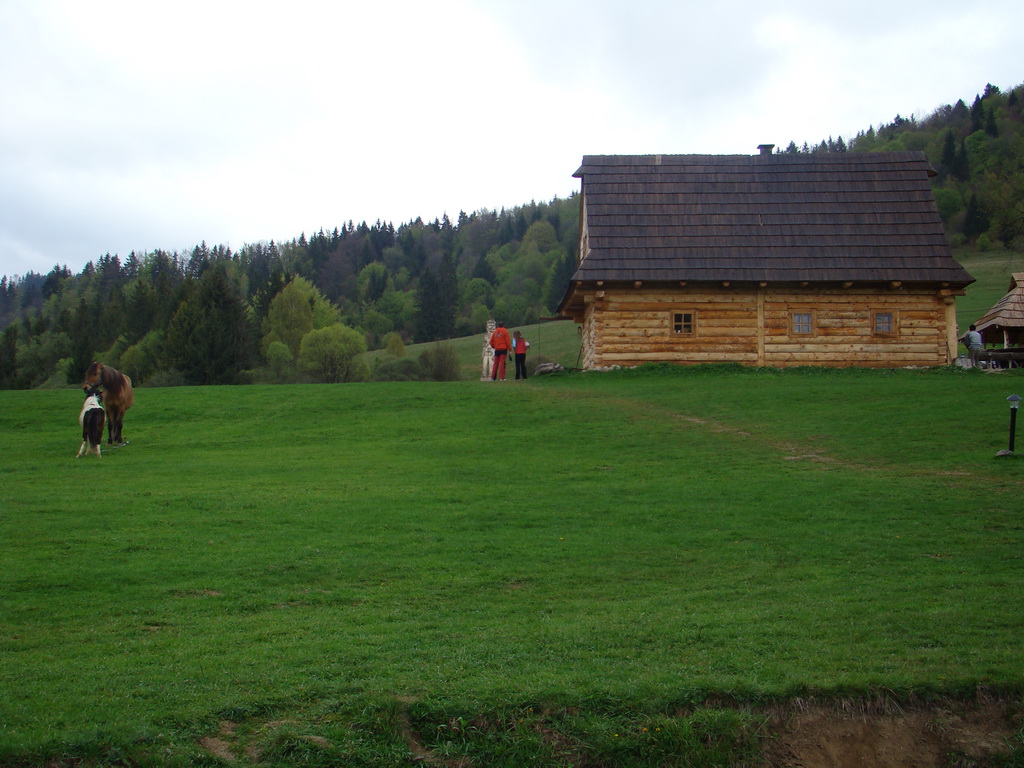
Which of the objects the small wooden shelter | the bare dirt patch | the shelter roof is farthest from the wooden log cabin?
the bare dirt patch

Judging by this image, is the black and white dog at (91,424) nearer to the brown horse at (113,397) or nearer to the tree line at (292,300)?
the brown horse at (113,397)

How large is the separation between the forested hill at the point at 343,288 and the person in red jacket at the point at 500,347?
15755 mm

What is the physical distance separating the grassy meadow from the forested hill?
25.1 feet

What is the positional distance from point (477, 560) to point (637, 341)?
2037 cm

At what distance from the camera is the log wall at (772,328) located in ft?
98.2

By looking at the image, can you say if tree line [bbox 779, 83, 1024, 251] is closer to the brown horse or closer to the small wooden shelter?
the small wooden shelter

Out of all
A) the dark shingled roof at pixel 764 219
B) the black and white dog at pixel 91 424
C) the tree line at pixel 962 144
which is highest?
the tree line at pixel 962 144

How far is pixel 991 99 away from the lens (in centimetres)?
11325

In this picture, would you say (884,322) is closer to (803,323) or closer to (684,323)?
(803,323)

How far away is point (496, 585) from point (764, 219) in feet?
83.6

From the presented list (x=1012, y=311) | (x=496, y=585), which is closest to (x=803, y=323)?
(x=1012, y=311)

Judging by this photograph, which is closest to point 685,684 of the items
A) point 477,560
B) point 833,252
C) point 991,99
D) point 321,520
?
point 477,560

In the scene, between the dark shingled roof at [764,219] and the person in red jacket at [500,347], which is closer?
the person in red jacket at [500,347]

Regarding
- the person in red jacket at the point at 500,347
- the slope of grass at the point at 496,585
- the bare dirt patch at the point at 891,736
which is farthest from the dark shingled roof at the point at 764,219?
the bare dirt patch at the point at 891,736
